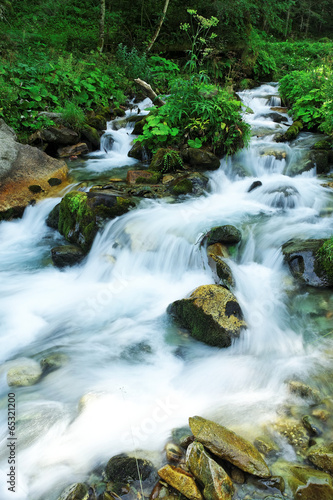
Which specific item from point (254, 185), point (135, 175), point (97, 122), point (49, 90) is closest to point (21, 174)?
point (135, 175)

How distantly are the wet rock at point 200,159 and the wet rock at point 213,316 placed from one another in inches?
164

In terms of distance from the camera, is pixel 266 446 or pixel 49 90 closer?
pixel 266 446

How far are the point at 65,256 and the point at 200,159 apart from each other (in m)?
3.76

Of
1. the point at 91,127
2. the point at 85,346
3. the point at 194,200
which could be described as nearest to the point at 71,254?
the point at 85,346

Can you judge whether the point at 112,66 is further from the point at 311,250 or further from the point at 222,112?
the point at 311,250

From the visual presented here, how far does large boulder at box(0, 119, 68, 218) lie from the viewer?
6.84 metres

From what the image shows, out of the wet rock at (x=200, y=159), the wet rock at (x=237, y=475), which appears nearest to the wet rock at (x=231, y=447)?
the wet rock at (x=237, y=475)

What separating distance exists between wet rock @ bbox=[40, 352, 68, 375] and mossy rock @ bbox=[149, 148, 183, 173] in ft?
15.7

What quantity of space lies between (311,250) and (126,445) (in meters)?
3.48

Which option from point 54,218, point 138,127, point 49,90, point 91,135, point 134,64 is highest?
point 134,64

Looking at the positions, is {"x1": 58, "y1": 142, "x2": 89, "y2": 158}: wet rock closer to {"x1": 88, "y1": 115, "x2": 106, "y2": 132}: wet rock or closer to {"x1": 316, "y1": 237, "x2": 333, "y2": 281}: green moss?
{"x1": 88, "y1": 115, "x2": 106, "y2": 132}: wet rock

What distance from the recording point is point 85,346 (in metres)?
4.12

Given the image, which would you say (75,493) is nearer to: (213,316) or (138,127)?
(213,316)

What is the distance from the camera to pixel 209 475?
2.26 metres
